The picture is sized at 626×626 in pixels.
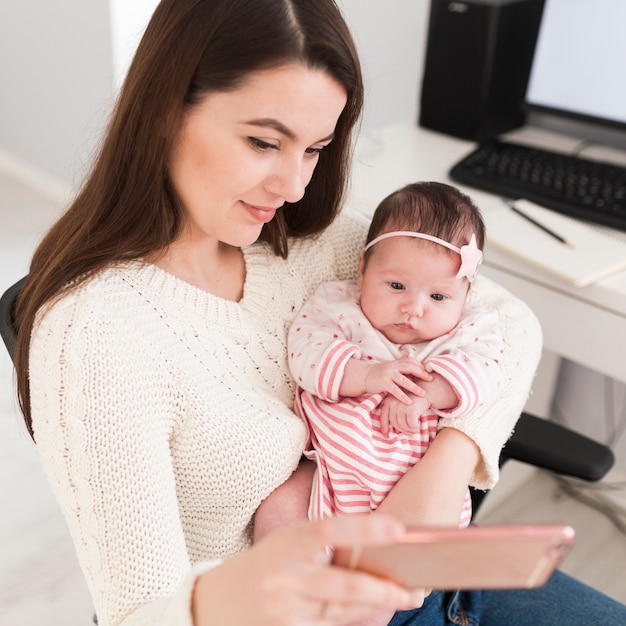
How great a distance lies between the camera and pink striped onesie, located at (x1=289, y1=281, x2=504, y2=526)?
0.94 m

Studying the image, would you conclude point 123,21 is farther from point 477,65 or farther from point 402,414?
point 402,414

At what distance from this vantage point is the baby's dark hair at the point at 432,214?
1059 millimetres

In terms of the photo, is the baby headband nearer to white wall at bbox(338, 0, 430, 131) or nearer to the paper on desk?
the paper on desk

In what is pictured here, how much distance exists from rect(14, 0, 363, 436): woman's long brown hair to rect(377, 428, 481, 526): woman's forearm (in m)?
0.42

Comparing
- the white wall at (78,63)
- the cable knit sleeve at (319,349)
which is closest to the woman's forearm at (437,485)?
the cable knit sleeve at (319,349)

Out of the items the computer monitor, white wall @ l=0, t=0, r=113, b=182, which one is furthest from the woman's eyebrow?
white wall @ l=0, t=0, r=113, b=182

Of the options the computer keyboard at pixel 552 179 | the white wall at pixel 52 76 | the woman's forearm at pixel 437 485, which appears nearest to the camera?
the woman's forearm at pixel 437 485

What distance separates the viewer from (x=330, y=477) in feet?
3.12

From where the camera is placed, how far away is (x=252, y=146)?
2.78 feet

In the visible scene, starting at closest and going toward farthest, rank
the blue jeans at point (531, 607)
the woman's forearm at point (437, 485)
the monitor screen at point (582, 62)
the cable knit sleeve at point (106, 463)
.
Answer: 1. the cable knit sleeve at point (106, 463)
2. the woman's forearm at point (437, 485)
3. the blue jeans at point (531, 607)
4. the monitor screen at point (582, 62)

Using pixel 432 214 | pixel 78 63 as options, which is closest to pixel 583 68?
pixel 432 214

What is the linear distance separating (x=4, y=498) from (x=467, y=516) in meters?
1.36

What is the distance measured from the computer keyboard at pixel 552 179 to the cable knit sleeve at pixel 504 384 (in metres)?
0.40

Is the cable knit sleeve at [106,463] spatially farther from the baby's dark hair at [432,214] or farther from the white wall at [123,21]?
the white wall at [123,21]
